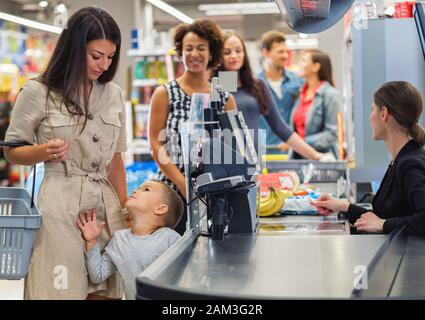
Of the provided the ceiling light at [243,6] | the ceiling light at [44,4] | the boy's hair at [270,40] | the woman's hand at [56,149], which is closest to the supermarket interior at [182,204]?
the woman's hand at [56,149]

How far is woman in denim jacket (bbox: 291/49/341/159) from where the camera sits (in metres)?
6.66

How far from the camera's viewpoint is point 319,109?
679cm

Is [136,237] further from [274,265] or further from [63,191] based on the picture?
[274,265]

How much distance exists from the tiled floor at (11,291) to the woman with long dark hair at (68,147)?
2.99 meters

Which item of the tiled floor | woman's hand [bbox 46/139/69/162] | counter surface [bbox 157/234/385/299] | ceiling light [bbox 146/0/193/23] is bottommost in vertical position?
the tiled floor

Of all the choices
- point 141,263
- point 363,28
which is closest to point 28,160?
point 141,263

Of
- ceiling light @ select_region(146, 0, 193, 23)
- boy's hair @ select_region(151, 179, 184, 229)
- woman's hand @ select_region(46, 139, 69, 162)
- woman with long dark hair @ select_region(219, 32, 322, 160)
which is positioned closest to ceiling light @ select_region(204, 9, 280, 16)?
ceiling light @ select_region(146, 0, 193, 23)

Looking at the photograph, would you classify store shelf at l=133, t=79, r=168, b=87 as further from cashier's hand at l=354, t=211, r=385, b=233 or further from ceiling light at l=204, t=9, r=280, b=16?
ceiling light at l=204, t=9, r=280, b=16

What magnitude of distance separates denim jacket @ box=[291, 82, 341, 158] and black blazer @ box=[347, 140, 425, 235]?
3.62m

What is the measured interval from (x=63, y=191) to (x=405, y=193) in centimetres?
131

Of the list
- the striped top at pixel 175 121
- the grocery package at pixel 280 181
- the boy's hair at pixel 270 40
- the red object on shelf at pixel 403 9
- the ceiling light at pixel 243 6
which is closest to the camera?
the striped top at pixel 175 121

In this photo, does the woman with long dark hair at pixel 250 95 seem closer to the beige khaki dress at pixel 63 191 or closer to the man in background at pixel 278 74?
the beige khaki dress at pixel 63 191

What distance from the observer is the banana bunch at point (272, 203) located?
11.4 feet
